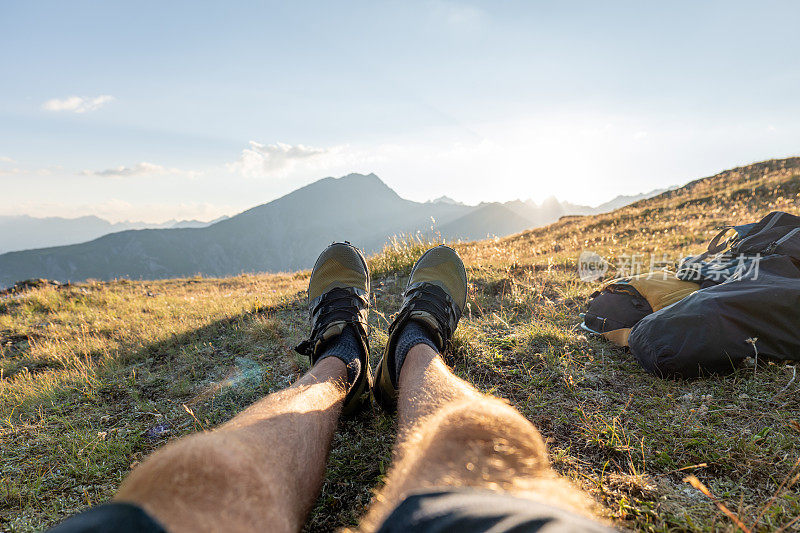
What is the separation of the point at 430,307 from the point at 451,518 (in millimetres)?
1866

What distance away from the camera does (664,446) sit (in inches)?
58.9

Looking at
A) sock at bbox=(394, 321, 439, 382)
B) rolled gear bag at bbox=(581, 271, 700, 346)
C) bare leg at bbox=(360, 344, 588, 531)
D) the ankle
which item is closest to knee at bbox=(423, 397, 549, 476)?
bare leg at bbox=(360, 344, 588, 531)

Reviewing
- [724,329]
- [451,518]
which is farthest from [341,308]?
[724,329]

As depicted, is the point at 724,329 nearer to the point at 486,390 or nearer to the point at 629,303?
the point at 629,303

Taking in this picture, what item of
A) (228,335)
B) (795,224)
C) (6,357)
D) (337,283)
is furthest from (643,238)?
(6,357)

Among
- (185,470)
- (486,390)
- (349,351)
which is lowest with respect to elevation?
(486,390)

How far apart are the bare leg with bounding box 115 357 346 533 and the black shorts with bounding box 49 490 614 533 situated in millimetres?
33

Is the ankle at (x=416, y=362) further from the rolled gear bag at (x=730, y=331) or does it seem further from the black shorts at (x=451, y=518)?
the rolled gear bag at (x=730, y=331)

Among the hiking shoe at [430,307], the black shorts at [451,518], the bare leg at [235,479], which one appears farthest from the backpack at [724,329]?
the bare leg at [235,479]

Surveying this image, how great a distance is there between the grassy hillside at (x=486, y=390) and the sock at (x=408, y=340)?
32 centimetres

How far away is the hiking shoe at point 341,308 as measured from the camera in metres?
2.18

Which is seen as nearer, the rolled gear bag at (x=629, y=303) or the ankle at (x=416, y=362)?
the ankle at (x=416, y=362)

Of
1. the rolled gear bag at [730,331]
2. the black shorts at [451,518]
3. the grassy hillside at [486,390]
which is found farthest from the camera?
the rolled gear bag at [730,331]

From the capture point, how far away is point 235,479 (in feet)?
3.03
